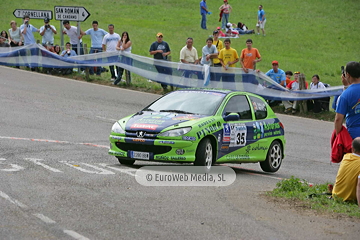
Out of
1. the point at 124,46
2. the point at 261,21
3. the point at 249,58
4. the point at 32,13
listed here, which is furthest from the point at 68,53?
the point at 261,21

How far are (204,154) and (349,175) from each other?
3031 mm

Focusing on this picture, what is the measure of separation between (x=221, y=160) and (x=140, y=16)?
4599 cm

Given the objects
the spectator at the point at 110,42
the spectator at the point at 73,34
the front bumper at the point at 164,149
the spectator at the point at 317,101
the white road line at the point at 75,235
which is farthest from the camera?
the spectator at the point at 73,34

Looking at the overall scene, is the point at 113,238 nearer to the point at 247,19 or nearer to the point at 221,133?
the point at 221,133

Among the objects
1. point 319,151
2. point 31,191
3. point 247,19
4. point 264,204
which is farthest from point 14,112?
point 247,19

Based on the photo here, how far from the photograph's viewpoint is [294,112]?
21641 mm

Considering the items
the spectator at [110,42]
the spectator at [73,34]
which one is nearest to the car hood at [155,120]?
the spectator at [110,42]

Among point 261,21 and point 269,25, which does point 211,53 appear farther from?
point 269,25

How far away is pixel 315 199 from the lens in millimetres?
9320

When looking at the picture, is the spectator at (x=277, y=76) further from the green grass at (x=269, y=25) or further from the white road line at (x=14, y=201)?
the white road line at (x=14, y=201)

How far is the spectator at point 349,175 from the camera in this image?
8.83 metres

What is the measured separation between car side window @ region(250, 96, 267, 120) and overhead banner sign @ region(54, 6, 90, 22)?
1388 centimetres

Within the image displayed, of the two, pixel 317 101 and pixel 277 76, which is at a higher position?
pixel 277 76

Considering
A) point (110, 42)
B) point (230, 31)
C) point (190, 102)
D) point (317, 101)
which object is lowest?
point (317, 101)
